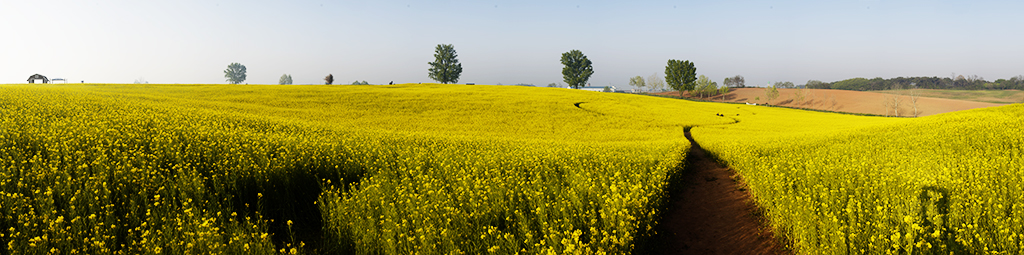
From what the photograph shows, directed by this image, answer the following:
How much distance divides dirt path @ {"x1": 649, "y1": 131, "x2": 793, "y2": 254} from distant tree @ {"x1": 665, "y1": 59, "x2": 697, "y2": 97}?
94885 millimetres

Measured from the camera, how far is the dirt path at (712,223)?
257 inches

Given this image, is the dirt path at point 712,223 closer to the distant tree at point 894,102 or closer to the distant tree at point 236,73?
the distant tree at point 894,102

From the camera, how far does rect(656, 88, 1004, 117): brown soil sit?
68.6 metres

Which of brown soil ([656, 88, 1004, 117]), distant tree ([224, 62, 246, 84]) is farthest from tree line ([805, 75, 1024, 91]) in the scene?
distant tree ([224, 62, 246, 84])

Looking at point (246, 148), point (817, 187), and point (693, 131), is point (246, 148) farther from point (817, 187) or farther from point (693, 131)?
point (693, 131)

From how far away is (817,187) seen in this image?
23.8 ft

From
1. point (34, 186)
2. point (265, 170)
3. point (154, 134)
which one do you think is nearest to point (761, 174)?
point (265, 170)

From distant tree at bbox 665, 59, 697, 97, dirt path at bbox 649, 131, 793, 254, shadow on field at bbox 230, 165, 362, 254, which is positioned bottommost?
dirt path at bbox 649, 131, 793, 254

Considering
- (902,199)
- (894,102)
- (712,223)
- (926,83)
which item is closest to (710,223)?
(712,223)

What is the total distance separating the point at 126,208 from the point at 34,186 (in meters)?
1.38

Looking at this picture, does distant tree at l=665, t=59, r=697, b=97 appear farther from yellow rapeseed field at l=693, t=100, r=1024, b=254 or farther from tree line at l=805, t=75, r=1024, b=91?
yellow rapeseed field at l=693, t=100, r=1024, b=254

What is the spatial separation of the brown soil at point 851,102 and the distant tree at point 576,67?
32.1 meters

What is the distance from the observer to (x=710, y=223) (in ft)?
25.7

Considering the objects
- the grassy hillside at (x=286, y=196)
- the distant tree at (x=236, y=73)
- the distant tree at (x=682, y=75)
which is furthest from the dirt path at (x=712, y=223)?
the distant tree at (x=236, y=73)
